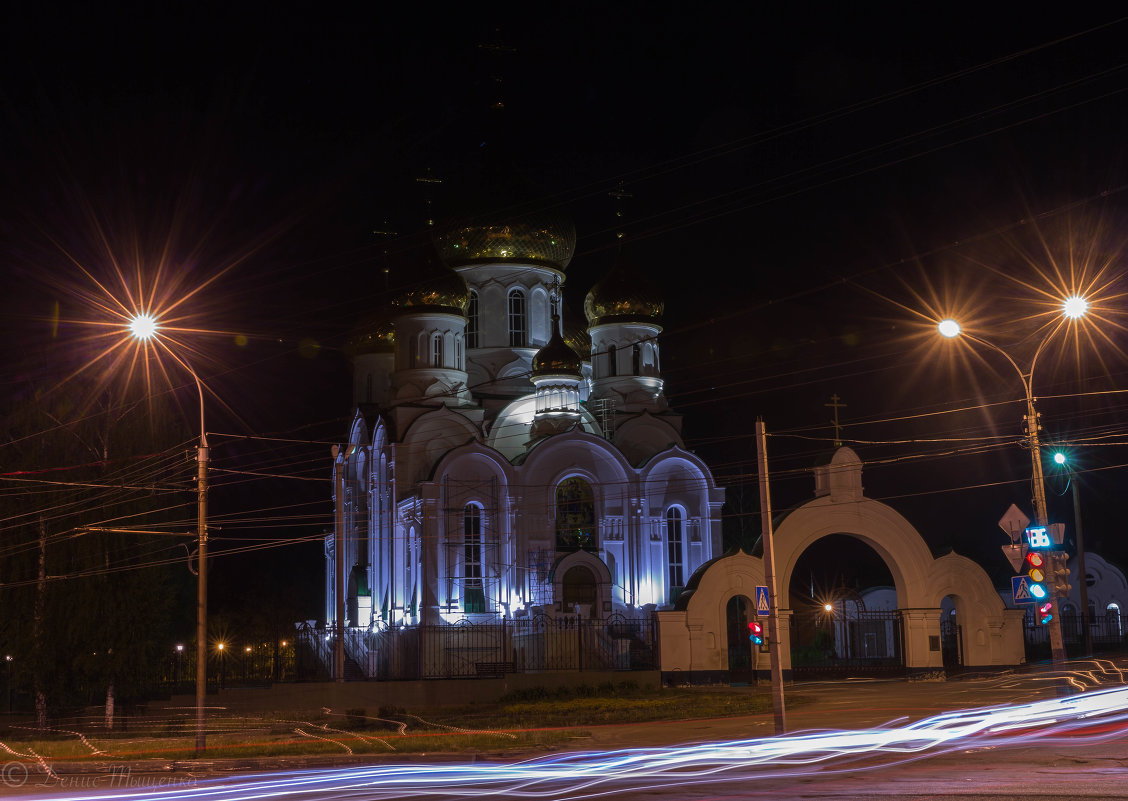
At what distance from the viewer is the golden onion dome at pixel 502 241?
147 feet

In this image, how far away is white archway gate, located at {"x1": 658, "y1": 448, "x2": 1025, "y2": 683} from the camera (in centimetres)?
3278

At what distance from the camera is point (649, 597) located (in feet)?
131

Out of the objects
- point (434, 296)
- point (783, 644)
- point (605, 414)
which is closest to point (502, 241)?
point (434, 296)

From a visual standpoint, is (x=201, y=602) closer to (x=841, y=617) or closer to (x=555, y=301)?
(x=841, y=617)

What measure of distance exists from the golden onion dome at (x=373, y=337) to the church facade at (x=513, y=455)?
0.07m

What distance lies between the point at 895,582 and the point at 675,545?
9.08m

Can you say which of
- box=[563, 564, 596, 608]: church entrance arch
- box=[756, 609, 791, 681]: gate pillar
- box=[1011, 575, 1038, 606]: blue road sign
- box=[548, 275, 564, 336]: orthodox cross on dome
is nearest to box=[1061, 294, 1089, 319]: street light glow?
box=[1011, 575, 1038, 606]: blue road sign

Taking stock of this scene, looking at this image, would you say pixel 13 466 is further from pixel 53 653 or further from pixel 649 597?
pixel 649 597

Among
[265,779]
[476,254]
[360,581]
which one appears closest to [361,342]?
[476,254]

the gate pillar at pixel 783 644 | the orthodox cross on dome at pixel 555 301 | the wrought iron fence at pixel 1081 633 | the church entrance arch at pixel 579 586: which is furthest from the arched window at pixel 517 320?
the wrought iron fence at pixel 1081 633

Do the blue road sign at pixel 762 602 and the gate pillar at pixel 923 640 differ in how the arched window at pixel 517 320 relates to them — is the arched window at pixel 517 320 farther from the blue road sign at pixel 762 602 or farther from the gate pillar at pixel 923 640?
the blue road sign at pixel 762 602

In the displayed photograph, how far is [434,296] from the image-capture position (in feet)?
137

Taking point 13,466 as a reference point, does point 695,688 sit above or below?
below

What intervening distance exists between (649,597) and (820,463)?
28.7ft
